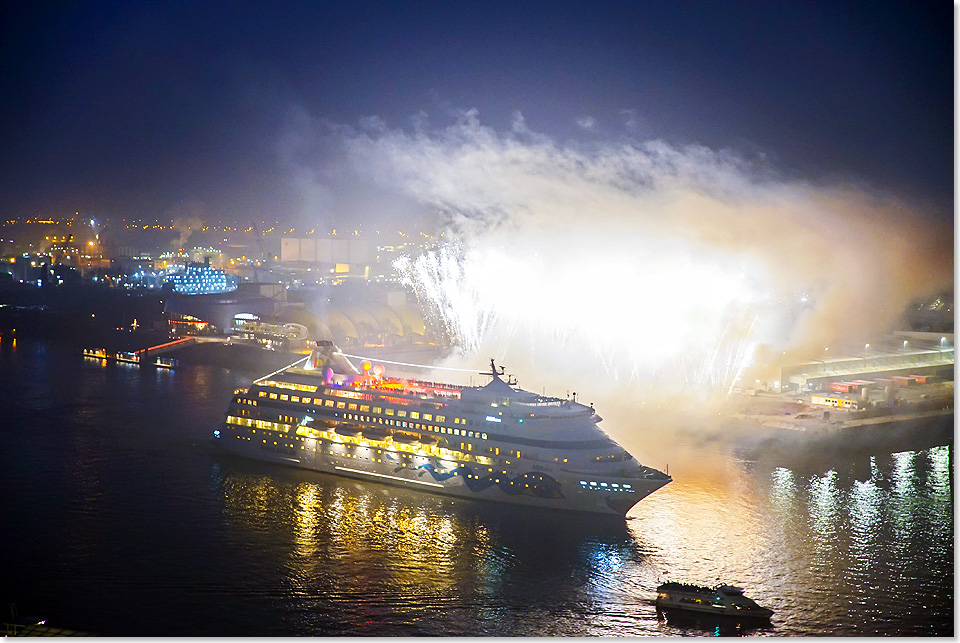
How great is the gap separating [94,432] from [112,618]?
22.5ft

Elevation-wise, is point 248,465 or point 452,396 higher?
point 452,396

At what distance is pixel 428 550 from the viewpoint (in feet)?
26.6

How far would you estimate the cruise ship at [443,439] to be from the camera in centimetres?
935

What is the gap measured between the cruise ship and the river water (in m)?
0.24

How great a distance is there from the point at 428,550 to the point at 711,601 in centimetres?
266

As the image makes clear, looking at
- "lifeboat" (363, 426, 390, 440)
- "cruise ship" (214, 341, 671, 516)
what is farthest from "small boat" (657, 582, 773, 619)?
"lifeboat" (363, 426, 390, 440)

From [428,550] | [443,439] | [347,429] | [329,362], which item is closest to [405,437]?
[443,439]

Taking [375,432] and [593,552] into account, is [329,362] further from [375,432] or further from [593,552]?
[593,552]

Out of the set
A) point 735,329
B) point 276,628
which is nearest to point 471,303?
point 735,329

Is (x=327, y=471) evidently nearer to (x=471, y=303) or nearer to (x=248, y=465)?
(x=248, y=465)

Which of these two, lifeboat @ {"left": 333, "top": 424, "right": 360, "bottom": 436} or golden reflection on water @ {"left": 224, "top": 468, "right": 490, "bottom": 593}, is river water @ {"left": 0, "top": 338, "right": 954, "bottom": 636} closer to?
golden reflection on water @ {"left": 224, "top": 468, "right": 490, "bottom": 593}

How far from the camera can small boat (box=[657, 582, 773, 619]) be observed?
6.84 m

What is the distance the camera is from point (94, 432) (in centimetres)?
1276

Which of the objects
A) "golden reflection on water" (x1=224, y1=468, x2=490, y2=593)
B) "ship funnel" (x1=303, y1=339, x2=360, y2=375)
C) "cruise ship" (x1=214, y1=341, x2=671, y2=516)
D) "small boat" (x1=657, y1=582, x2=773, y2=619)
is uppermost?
"ship funnel" (x1=303, y1=339, x2=360, y2=375)
